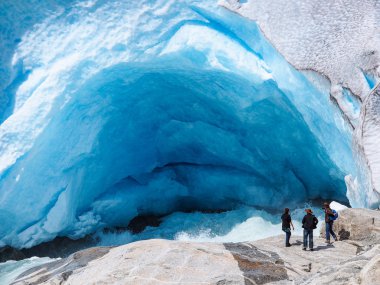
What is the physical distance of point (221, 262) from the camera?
567 centimetres

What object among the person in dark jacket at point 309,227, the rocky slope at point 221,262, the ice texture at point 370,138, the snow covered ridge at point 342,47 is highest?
the snow covered ridge at point 342,47

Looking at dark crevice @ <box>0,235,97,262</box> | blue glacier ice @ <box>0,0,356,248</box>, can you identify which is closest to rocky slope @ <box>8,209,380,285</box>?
blue glacier ice @ <box>0,0,356,248</box>

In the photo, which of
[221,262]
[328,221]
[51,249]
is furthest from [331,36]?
[51,249]

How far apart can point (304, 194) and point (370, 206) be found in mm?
3782

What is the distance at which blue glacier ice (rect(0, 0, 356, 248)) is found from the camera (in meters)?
9.00

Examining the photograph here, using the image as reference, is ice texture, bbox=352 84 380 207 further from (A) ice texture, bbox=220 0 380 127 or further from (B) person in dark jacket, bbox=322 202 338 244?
(B) person in dark jacket, bbox=322 202 338 244

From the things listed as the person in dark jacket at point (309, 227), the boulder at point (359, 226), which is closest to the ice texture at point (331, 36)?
the boulder at point (359, 226)

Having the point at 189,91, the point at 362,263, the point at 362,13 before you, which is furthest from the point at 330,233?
the point at 189,91

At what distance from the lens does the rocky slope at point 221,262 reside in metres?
5.17

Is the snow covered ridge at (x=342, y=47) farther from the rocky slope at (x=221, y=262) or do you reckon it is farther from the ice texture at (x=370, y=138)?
the rocky slope at (x=221, y=262)

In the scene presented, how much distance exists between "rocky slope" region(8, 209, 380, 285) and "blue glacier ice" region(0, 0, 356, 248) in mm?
1907

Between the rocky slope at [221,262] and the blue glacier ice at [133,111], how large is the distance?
1.91 meters

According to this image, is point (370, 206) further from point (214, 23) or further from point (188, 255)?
point (214, 23)

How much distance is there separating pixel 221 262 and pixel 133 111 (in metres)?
5.77
